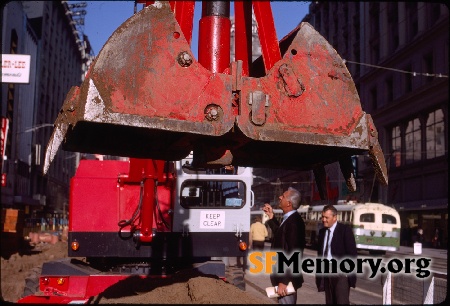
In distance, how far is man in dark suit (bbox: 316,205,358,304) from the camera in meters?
7.28

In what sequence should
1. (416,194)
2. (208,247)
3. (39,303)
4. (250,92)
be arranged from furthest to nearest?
(416,194) < (208,247) < (39,303) < (250,92)

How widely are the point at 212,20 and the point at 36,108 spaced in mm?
53152

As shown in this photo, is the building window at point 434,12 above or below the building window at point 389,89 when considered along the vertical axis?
above

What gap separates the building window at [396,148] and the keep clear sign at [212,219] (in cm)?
3907

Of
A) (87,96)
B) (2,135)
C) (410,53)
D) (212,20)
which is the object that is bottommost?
(87,96)

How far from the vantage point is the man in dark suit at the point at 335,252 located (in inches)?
287

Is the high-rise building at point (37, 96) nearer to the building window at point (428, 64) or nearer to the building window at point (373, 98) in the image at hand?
the building window at point (428, 64)

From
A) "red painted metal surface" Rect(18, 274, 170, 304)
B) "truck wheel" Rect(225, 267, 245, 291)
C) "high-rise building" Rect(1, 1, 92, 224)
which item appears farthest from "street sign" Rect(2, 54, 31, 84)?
"truck wheel" Rect(225, 267, 245, 291)

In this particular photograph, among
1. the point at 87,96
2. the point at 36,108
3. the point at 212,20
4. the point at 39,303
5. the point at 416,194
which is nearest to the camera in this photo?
the point at 87,96

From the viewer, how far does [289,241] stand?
6754 mm

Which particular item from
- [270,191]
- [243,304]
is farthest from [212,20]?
[270,191]

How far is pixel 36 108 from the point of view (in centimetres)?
5356

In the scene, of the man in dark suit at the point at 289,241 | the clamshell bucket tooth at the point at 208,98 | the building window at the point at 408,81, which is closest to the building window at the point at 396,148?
the building window at the point at 408,81

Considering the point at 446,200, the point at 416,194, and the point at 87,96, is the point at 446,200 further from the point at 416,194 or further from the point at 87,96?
the point at 87,96
